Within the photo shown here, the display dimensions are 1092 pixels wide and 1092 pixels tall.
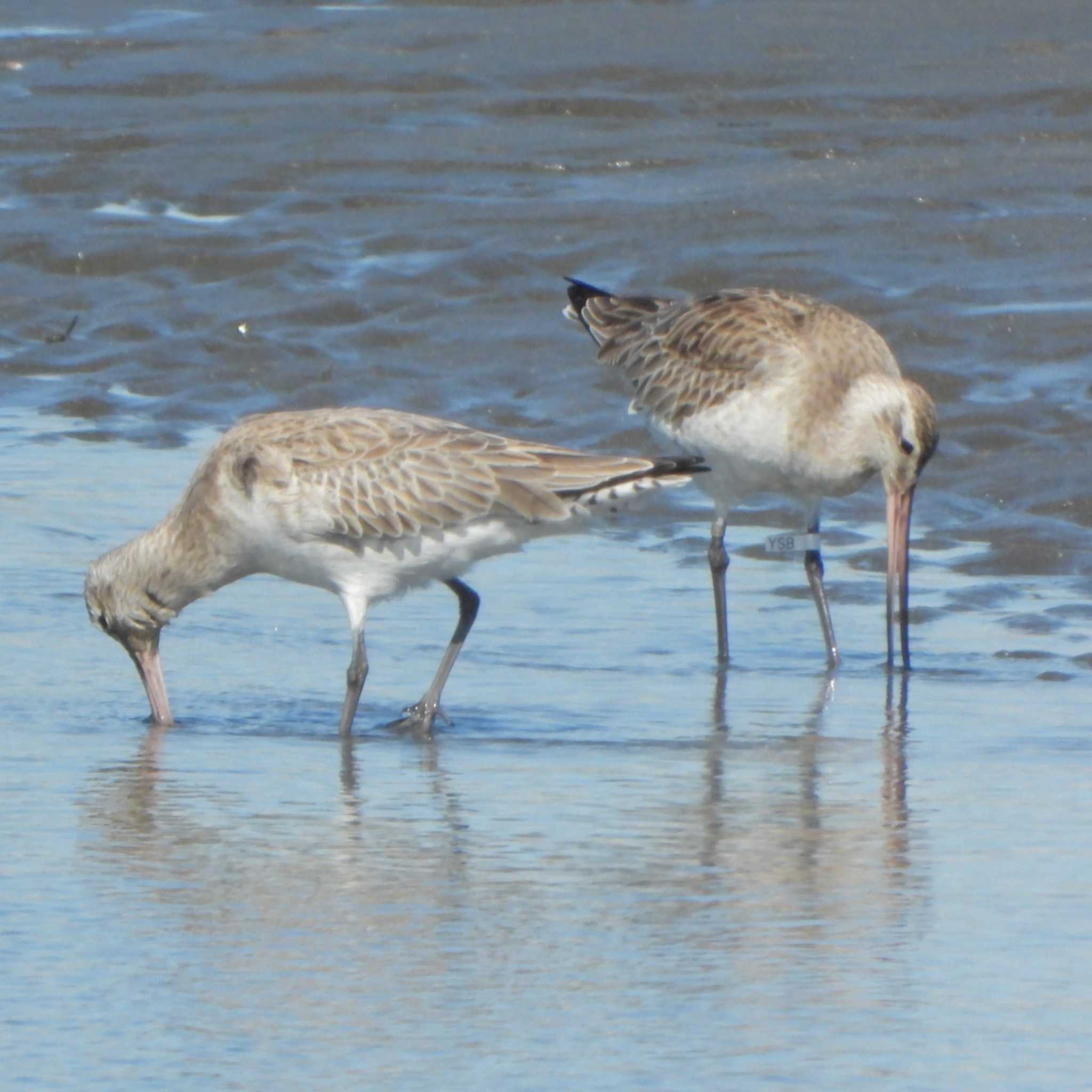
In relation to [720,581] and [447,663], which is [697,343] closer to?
[720,581]

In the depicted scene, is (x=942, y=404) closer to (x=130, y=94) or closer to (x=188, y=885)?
(x=188, y=885)

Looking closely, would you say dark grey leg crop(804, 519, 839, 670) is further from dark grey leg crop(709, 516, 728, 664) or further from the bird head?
the bird head

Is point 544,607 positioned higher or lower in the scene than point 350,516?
lower

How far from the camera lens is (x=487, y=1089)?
4.00m

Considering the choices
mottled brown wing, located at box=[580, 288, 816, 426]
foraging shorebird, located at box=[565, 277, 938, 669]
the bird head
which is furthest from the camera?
mottled brown wing, located at box=[580, 288, 816, 426]

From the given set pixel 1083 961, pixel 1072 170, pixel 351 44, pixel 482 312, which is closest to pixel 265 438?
pixel 1083 961

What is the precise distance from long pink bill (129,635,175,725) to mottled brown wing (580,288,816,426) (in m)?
2.37

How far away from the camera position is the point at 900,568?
26.8 ft

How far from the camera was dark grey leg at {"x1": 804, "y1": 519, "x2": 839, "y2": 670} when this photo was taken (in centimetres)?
782

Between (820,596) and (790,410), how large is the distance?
796 mm

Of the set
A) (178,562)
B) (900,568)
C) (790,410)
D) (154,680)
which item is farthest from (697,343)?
(154,680)

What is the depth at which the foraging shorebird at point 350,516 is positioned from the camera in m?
7.09

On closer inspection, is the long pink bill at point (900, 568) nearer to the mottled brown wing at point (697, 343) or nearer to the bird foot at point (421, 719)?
the mottled brown wing at point (697, 343)

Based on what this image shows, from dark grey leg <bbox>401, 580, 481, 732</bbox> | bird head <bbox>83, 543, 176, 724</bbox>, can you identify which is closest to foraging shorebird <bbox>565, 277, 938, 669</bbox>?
dark grey leg <bbox>401, 580, 481, 732</bbox>
